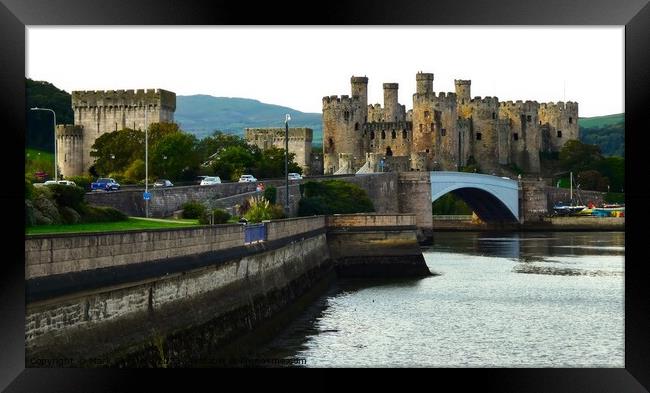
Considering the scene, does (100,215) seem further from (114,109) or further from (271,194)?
(114,109)

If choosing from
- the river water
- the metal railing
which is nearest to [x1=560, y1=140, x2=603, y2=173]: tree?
the river water

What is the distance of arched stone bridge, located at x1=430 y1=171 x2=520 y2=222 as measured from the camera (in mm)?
54031

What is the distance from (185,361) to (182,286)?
110cm

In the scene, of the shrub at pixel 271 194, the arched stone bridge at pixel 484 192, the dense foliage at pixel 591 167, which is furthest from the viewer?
the dense foliage at pixel 591 167

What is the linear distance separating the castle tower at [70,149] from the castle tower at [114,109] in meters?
0.27

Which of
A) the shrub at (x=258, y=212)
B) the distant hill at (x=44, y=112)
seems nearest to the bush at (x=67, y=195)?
the shrub at (x=258, y=212)

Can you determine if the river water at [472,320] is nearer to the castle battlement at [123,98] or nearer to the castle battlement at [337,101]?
the castle battlement at [123,98]

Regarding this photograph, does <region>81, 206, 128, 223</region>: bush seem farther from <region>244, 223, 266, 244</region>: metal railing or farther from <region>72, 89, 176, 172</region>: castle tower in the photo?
<region>72, 89, 176, 172</region>: castle tower

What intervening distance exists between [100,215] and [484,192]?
4203 cm

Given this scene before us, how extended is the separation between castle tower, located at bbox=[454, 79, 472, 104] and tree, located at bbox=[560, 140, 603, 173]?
311 inches

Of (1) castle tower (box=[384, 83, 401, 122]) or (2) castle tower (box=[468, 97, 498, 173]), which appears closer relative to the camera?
(1) castle tower (box=[384, 83, 401, 122])

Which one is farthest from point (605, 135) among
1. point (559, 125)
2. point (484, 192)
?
point (484, 192)

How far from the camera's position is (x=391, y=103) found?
78.3 meters

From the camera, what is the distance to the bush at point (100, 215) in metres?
18.3
